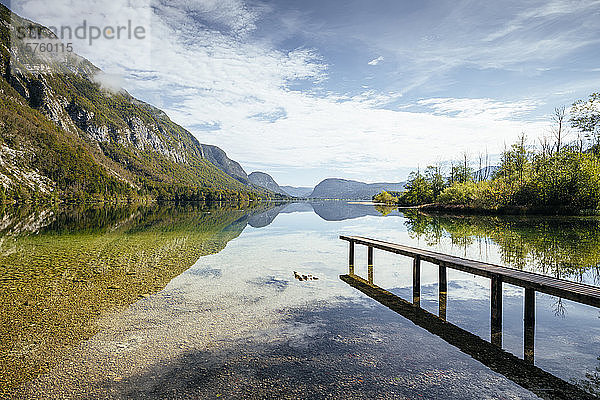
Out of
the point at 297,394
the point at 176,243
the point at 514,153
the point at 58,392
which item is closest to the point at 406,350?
the point at 297,394

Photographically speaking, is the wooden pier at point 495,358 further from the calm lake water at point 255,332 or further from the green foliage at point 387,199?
the green foliage at point 387,199

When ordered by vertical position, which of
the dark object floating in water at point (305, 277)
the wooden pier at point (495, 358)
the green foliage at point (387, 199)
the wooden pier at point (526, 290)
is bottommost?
the dark object floating in water at point (305, 277)

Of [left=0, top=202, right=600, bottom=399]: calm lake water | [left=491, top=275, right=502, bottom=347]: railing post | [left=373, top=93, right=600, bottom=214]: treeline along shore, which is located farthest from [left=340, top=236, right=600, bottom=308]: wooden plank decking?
[left=373, top=93, right=600, bottom=214]: treeline along shore

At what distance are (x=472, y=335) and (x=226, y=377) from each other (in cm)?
581

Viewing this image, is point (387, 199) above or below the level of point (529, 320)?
above

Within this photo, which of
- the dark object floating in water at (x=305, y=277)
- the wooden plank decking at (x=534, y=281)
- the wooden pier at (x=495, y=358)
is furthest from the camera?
the dark object floating in water at (x=305, y=277)

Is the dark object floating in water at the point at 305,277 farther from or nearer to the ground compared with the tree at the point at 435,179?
nearer to the ground

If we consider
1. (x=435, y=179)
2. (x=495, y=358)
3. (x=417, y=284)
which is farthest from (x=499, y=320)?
(x=435, y=179)

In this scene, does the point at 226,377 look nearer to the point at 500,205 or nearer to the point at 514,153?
the point at 500,205

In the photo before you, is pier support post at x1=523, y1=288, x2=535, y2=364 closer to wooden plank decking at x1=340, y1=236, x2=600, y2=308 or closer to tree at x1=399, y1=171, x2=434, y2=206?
wooden plank decking at x1=340, y1=236, x2=600, y2=308

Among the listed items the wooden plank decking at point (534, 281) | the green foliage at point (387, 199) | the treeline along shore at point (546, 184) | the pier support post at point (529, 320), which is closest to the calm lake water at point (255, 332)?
the pier support post at point (529, 320)

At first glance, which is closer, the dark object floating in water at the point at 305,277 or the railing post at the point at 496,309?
the railing post at the point at 496,309

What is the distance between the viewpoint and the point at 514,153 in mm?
67000

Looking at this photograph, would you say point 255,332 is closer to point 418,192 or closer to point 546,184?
point 546,184
